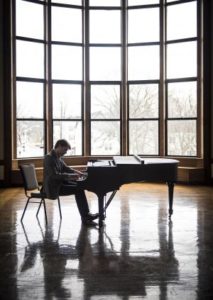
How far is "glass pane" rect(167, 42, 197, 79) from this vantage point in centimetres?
1074

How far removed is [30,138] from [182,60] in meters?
3.84

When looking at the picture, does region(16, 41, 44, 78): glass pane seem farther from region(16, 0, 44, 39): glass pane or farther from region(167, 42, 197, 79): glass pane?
region(167, 42, 197, 79): glass pane

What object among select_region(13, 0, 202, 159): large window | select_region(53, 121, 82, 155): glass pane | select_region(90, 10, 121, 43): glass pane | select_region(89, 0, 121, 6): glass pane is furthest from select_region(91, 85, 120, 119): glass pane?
select_region(89, 0, 121, 6): glass pane

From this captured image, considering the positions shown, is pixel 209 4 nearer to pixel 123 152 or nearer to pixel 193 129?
pixel 193 129

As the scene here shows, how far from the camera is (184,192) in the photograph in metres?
9.41

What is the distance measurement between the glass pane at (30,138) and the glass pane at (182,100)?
3005 millimetres

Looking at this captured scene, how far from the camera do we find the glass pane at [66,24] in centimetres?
1098

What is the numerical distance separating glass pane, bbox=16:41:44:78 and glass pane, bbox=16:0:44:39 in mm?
219

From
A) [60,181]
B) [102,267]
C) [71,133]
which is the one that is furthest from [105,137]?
[102,267]

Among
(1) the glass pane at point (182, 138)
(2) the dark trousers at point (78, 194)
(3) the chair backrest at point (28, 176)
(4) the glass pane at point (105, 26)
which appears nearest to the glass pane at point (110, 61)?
(4) the glass pane at point (105, 26)

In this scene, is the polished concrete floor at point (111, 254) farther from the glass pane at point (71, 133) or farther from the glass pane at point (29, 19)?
the glass pane at point (29, 19)

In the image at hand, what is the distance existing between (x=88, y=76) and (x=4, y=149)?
8.84ft

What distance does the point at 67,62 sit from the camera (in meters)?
11.2

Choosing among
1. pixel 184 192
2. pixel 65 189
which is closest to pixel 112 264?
pixel 65 189
